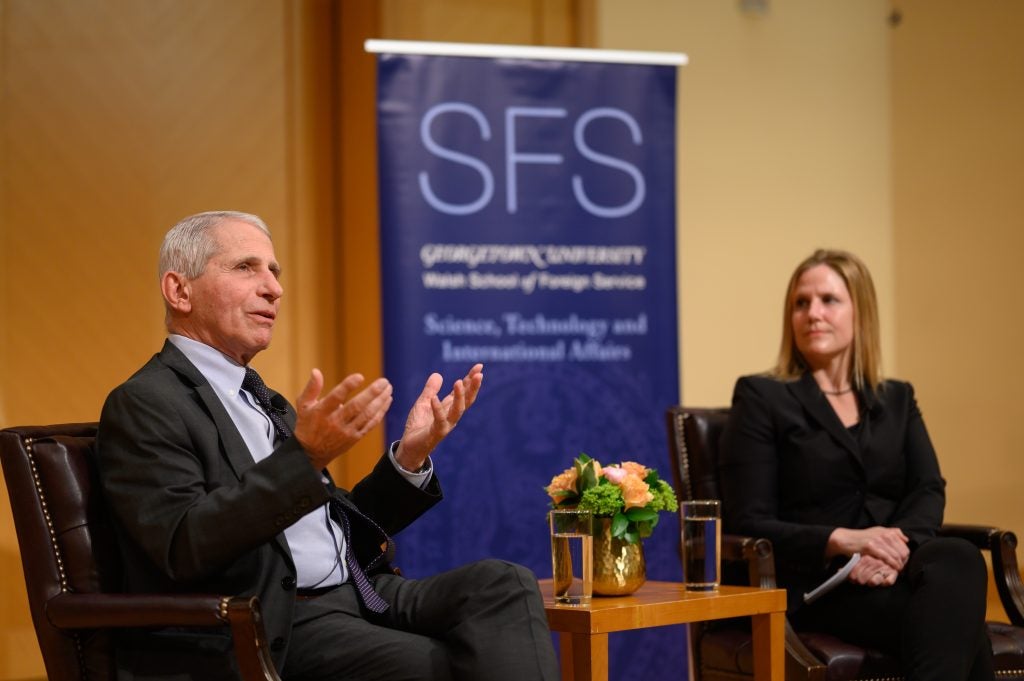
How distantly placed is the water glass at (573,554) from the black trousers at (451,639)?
12.5 inches

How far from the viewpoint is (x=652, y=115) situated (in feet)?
14.1

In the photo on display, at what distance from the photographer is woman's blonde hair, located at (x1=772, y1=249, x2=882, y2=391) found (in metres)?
3.58

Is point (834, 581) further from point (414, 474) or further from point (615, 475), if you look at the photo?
point (414, 474)

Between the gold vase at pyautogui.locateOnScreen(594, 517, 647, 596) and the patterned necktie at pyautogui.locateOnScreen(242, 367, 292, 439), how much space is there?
744 millimetres

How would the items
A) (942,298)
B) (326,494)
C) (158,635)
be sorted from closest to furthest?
1. (326,494)
2. (158,635)
3. (942,298)

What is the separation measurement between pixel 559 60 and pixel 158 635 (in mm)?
2584

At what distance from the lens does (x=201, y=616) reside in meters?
2.09

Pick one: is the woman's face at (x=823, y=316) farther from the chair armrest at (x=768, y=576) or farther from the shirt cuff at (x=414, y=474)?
the shirt cuff at (x=414, y=474)

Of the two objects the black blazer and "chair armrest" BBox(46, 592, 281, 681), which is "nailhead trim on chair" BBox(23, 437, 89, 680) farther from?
the black blazer

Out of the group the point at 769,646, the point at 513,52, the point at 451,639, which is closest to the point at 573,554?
the point at 451,639

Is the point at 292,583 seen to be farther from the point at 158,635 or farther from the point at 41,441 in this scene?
the point at 41,441

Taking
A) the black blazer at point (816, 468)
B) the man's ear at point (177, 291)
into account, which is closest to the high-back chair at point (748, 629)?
the black blazer at point (816, 468)

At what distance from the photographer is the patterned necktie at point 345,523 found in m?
2.48

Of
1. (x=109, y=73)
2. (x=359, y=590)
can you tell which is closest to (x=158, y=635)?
(x=359, y=590)
